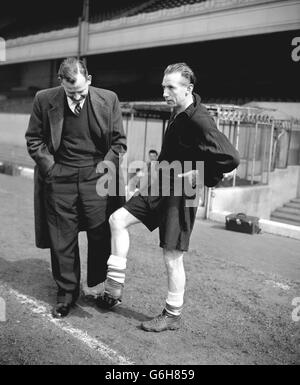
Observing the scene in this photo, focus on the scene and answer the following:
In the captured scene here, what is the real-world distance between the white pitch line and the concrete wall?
574cm

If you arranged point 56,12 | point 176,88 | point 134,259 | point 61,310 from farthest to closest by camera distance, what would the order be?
1. point 56,12
2. point 134,259
3. point 61,310
4. point 176,88

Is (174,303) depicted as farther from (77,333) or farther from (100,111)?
(100,111)

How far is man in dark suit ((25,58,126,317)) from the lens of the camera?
3.40 m

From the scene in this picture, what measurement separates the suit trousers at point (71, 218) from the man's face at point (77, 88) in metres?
0.55

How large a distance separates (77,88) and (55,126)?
0.35m

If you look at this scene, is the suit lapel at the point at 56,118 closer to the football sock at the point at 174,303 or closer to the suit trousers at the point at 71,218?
the suit trousers at the point at 71,218

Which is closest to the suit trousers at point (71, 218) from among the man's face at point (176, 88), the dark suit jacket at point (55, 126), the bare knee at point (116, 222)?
the dark suit jacket at point (55, 126)

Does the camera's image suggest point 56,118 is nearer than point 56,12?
Yes

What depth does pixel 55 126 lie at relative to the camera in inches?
133

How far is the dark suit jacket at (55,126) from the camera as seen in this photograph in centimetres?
338

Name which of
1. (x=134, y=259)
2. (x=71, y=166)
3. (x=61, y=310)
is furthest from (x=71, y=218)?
(x=134, y=259)

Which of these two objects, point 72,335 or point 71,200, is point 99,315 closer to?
point 72,335

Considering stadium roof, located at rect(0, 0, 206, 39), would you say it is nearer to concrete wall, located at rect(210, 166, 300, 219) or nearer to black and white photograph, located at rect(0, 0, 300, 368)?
concrete wall, located at rect(210, 166, 300, 219)
